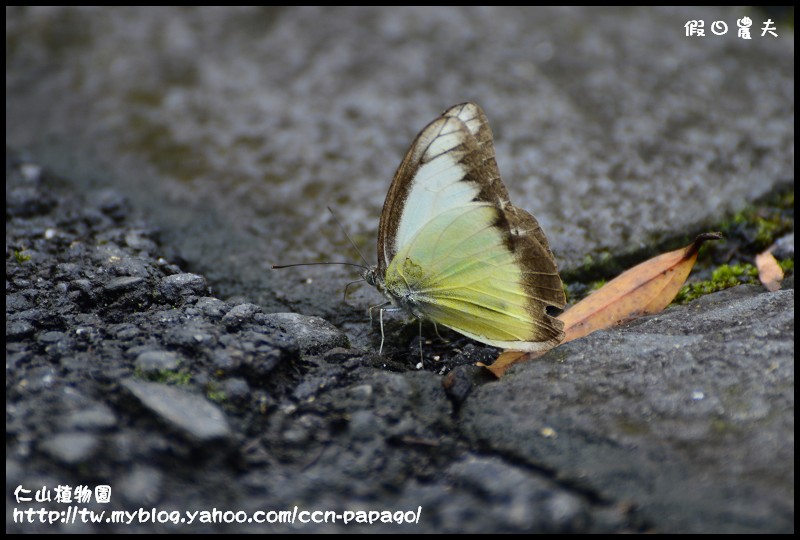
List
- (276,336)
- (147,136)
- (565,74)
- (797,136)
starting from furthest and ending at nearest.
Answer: (565,74), (147,136), (797,136), (276,336)

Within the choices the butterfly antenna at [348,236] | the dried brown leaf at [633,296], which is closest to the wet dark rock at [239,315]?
the butterfly antenna at [348,236]

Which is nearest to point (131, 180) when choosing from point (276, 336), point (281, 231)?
point (281, 231)

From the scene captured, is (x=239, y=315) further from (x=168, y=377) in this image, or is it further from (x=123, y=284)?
(x=123, y=284)

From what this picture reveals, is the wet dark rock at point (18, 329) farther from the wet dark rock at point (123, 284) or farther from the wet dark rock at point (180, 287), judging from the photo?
the wet dark rock at point (180, 287)

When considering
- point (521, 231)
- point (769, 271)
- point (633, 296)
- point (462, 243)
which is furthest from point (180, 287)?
point (769, 271)

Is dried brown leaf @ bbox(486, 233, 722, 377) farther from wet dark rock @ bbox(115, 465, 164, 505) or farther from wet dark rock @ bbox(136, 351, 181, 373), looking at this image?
wet dark rock @ bbox(115, 465, 164, 505)

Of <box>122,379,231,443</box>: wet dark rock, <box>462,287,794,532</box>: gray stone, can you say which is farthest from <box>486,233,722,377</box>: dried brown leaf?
<box>122,379,231,443</box>: wet dark rock

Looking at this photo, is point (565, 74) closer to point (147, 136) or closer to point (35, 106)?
point (147, 136)

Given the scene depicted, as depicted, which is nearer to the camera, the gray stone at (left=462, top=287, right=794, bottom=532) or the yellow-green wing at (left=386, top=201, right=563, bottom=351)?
the gray stone at (left=462, top=287, right=794, bottom=532)
